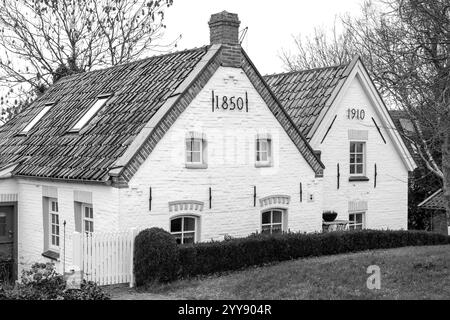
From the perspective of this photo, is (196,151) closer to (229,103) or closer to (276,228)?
(229,103)

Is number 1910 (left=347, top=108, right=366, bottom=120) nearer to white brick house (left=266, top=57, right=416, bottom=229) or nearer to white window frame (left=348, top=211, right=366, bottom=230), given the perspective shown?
white brick house (left=266, top=57, right=416, bottom=229)

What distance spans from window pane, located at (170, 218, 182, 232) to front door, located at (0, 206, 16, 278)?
19.5ft

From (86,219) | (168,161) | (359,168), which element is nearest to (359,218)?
(359,168)

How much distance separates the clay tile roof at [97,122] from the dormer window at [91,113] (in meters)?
0.22

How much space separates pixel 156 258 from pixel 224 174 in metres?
4.28

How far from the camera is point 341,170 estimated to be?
24578 millimetres

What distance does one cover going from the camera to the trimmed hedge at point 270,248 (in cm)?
1596

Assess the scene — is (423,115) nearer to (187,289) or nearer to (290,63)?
(187,289)

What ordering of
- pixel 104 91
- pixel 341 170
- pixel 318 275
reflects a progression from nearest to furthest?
1. pixel 318 275
2. pixel 104 91
3. pixel 341 170

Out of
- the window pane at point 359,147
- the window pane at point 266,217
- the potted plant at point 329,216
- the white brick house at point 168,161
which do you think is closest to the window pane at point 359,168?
the window pane at point 359,147

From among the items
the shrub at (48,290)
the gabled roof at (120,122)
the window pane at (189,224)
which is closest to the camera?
the shrub at (48,290)

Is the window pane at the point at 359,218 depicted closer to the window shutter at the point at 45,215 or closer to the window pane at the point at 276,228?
the window pane at the point at 276,228
